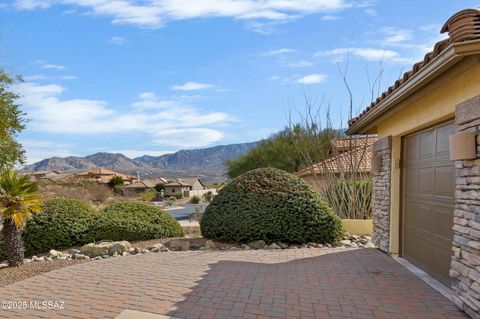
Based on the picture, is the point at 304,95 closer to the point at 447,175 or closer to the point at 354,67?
the point at 354,67

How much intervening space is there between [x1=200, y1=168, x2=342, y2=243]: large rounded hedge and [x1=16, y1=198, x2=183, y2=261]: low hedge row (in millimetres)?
1519

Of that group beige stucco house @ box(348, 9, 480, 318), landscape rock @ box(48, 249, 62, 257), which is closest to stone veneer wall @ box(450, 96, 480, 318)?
beige stucco house @ box(348, 9, 480, 318)

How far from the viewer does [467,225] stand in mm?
4465

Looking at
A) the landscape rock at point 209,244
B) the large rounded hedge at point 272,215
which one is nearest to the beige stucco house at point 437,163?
the large rounded hedge at point 272,215

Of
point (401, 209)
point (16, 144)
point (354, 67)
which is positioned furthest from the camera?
point (16, 144)

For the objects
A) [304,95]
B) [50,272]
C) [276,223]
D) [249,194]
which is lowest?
[50,272]

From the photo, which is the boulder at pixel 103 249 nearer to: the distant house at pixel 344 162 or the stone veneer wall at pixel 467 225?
the stone veneer wall at pixel 467 225

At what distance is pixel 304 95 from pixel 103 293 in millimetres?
10331

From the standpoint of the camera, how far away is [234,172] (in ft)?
121

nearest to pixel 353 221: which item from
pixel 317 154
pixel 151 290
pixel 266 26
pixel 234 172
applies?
pixel 317 154

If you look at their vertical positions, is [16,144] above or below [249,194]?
above

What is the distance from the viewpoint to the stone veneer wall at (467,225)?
4254 mm

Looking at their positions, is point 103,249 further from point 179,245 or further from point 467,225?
point 467,225

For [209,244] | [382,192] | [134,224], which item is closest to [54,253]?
[134,224]
